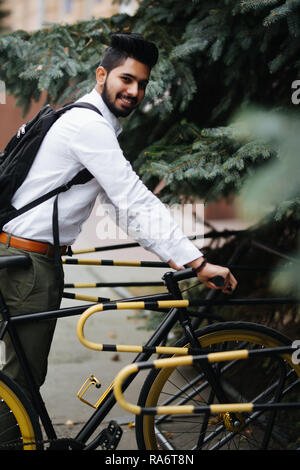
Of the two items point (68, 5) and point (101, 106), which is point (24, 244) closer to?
point (101, 106)

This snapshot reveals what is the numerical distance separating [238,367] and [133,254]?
15.2ft

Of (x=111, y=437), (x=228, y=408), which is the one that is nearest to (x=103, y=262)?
(x=111, y=437)

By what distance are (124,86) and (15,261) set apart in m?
0.85

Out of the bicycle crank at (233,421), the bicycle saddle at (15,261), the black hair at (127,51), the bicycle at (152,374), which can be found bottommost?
the bicycle crank at (233,421)

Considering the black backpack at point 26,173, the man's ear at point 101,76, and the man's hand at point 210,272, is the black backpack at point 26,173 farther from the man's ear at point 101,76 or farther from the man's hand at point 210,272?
the man's hand at point 210,272

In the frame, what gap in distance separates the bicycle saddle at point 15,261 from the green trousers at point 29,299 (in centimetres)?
3

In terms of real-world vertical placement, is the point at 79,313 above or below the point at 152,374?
above

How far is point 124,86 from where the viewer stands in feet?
7.82

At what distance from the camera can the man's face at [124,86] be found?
2373 millimetres

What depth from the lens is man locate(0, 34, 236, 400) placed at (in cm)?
223

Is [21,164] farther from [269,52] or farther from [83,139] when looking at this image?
[269,52]

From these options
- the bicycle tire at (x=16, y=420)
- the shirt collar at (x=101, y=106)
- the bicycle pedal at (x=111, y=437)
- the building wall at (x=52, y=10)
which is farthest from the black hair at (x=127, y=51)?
the building wall at (x=52, y=10)

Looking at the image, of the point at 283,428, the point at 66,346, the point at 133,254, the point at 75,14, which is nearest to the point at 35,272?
the point at 283,428

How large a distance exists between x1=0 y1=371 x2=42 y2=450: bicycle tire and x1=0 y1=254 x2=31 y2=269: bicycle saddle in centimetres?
45
